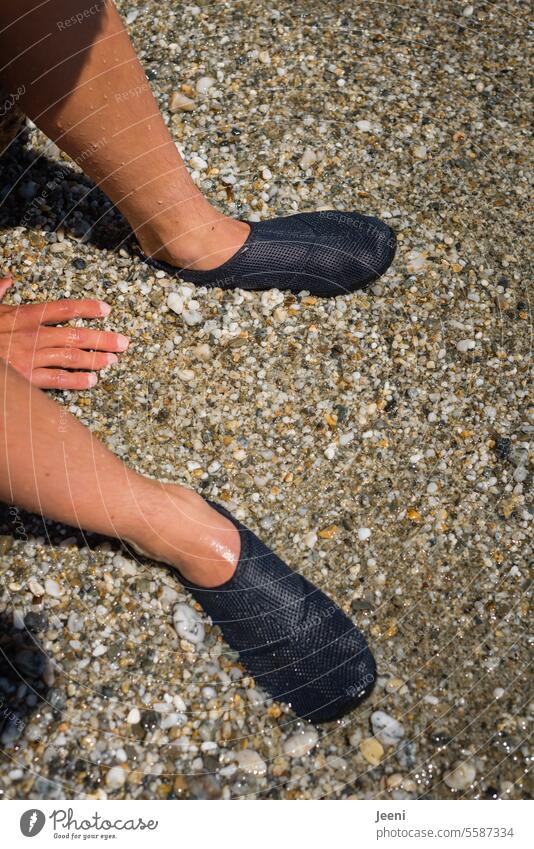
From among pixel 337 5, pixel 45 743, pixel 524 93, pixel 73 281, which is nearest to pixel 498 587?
pixel 45 743

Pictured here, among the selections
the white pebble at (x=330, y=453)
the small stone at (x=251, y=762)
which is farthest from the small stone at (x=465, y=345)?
the small stone at (x=251, y=762)

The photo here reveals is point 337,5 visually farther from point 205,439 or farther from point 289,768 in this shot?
point 289,768

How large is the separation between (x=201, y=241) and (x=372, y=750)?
1.35 meters

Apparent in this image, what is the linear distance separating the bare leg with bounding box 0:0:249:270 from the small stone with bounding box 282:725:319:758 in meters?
1.24

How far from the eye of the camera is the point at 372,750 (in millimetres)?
1708

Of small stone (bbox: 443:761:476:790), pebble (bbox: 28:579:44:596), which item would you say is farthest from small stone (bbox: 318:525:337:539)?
pebble (bbox: 28:579:44:596)

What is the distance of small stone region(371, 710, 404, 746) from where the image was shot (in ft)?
5.64

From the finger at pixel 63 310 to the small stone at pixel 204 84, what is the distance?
881 mm

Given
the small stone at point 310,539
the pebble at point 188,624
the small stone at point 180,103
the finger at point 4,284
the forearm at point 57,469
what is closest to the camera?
the forearm at point 57,469

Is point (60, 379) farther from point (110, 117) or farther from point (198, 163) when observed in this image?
point (198, 163)

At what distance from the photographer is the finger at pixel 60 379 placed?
2.09m

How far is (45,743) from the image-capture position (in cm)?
171

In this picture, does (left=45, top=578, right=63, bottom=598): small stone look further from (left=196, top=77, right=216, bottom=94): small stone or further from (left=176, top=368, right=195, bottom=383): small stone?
(left=196, top=77, right=216, bottom=94): small stone

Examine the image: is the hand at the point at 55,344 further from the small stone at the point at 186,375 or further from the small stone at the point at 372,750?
the small stone at the point at 372,750
